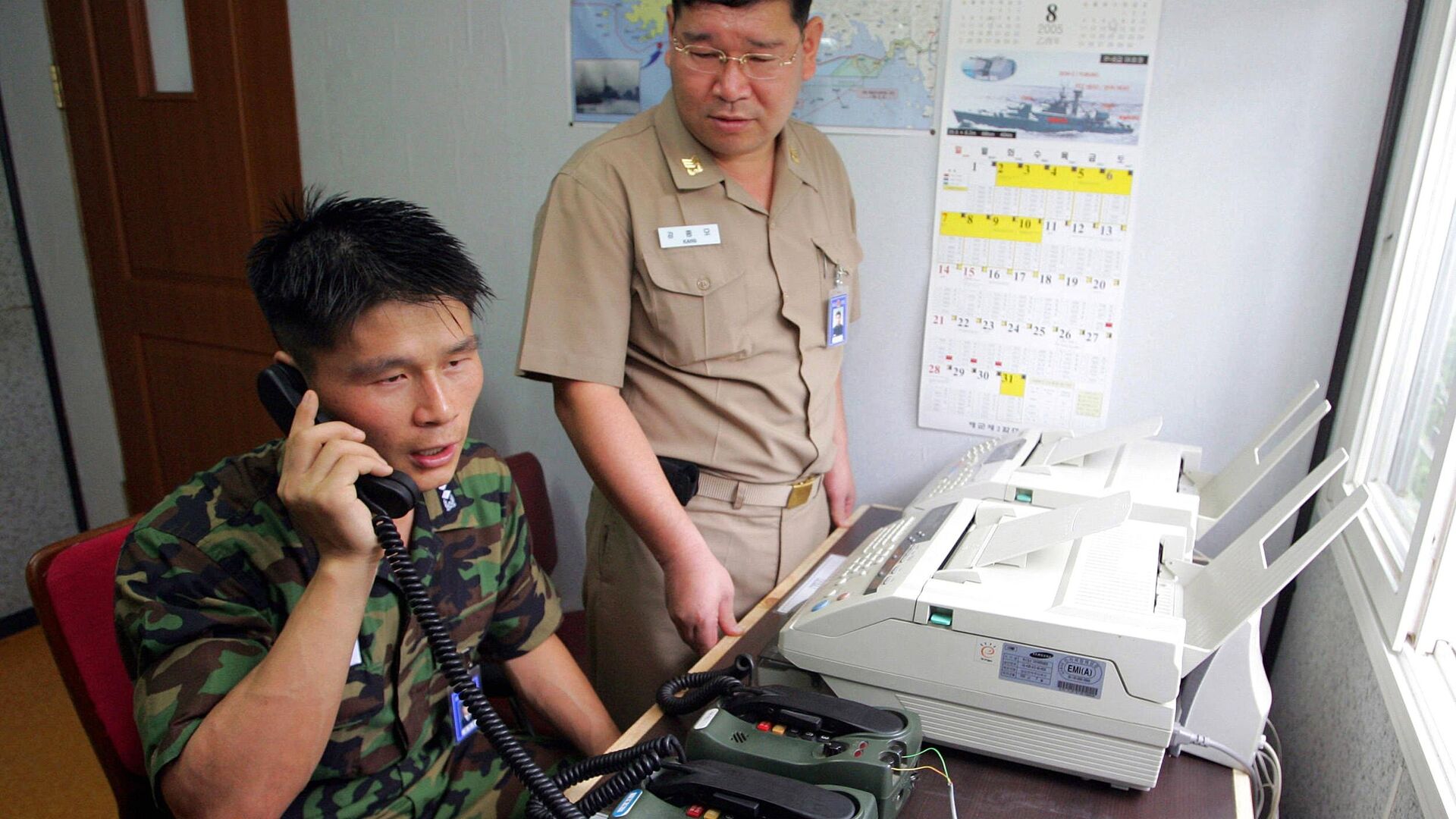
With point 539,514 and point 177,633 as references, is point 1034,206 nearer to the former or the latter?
point 539,514

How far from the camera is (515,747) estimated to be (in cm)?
96

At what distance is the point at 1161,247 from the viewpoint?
1691mm

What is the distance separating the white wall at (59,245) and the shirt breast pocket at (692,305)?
2.54 metres

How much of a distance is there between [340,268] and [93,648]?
666 millimetres

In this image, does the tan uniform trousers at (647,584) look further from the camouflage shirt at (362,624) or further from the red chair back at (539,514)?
the red chair back at (539,514)

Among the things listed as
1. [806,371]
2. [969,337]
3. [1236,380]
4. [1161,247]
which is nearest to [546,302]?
[806,371]

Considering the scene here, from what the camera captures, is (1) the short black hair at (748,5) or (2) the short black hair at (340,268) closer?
(2) the short black hair at (340,268)

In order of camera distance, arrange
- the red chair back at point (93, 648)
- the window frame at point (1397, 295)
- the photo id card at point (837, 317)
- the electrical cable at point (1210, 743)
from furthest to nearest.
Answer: the photo id card at point (837, 317) → the window frame at point (1397, 295) → the red chair back at point (93, 648) → the electrical cable at point (1210, 743)

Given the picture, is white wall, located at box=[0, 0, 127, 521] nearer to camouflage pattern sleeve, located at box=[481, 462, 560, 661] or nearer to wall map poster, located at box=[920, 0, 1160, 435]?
camouflage pattern sleeve, located at box=[481, 462, 560, 661]

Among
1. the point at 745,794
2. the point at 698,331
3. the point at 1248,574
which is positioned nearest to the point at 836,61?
the point at 698,331

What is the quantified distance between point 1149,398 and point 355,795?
1542mm

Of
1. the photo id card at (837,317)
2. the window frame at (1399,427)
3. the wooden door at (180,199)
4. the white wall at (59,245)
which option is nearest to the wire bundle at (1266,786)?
the window frame at (1399,427)

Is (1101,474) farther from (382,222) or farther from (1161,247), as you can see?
(382,222)

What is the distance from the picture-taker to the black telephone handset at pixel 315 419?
0.93 m
